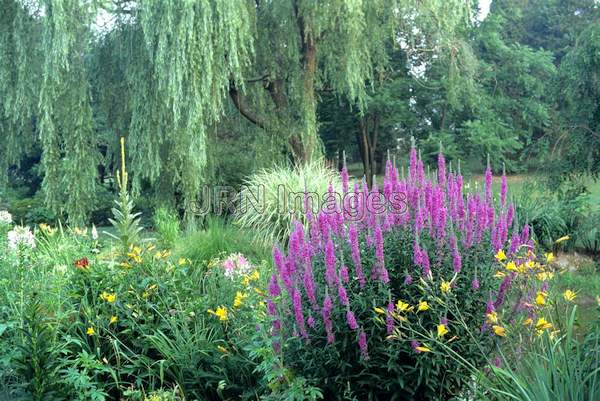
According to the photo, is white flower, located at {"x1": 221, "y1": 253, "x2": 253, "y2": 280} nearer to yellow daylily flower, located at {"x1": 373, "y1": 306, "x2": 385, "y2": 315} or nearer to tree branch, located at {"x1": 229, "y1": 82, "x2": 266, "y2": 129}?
yellow daylily flower, located at {"x1": 373, "y1": 306, "x2": 385, "y2": 315}

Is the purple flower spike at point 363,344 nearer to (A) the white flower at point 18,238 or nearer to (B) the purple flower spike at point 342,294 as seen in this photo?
(B) the purple flower spike at point 342,294

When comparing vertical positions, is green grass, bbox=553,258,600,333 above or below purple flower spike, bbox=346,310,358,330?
below

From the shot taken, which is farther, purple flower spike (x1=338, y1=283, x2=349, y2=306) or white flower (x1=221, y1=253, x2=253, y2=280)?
white flower (x1=221, y1=253, x2=253, y2=280)

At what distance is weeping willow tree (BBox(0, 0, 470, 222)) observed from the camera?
26.8 feet

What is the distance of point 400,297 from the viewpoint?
8.32 feet

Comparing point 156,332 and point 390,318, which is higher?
point 390,318

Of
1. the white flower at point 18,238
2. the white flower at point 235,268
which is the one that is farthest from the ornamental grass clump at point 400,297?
the white flower at point 18,238

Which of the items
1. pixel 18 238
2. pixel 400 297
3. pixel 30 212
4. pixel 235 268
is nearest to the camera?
pixel 400 297

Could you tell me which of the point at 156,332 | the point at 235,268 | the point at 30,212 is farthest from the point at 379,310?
the point at 30,212

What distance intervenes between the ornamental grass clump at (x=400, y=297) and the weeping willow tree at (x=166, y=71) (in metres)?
5.97

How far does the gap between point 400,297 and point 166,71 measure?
253 inches

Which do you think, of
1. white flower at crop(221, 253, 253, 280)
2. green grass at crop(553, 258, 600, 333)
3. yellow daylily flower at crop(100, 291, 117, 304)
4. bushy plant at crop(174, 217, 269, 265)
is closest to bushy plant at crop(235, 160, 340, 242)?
bushy plant at crop(174, 217, 269, 265)

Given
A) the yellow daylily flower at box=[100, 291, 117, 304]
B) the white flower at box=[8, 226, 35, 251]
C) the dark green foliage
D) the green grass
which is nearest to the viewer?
the dark green foliage

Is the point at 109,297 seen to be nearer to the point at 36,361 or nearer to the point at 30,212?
the point at 36,361
